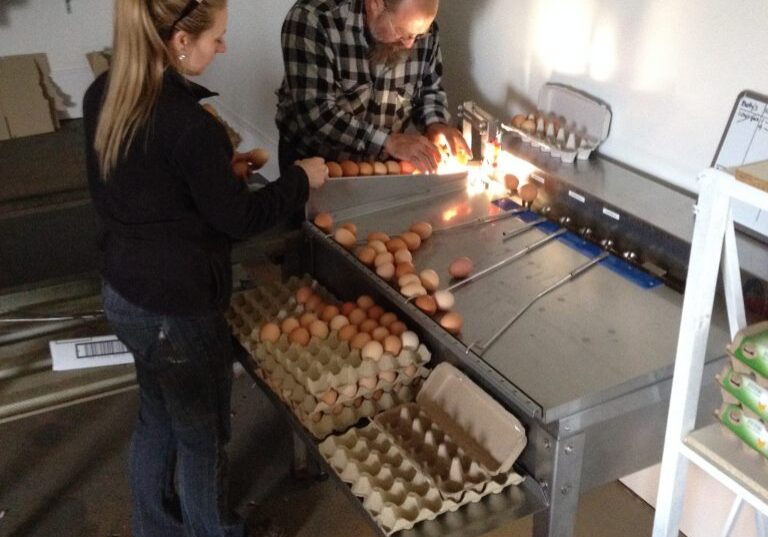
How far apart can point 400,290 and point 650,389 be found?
49 centimetres

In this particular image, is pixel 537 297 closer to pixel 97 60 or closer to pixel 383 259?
pixel 383 259

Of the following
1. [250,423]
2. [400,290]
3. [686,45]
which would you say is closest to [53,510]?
[250,423]

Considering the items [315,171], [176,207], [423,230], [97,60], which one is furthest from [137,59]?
[97,60]

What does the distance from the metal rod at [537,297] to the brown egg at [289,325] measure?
44cm

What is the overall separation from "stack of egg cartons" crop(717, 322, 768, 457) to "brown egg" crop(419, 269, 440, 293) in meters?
0.58

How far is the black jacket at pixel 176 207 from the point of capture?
→ 1.30m

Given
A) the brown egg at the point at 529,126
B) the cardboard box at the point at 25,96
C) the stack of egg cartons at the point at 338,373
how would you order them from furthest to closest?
the cardboard box at the point at 25,96, the brown egg at the point at 529,126, the stack of egg cartons at the point at 338,373

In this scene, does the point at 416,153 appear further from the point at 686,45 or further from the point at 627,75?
the point at 686,45

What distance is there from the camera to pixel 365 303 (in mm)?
1673

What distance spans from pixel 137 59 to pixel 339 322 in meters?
0.65

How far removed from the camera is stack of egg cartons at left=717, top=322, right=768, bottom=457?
1012 millimetres

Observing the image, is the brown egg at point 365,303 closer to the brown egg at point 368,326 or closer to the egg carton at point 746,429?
the brown egg at point 368,326

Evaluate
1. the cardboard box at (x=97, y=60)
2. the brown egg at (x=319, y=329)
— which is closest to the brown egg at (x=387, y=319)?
the brown egg at (x=319, y=329)

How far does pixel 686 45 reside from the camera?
161 centimetres
